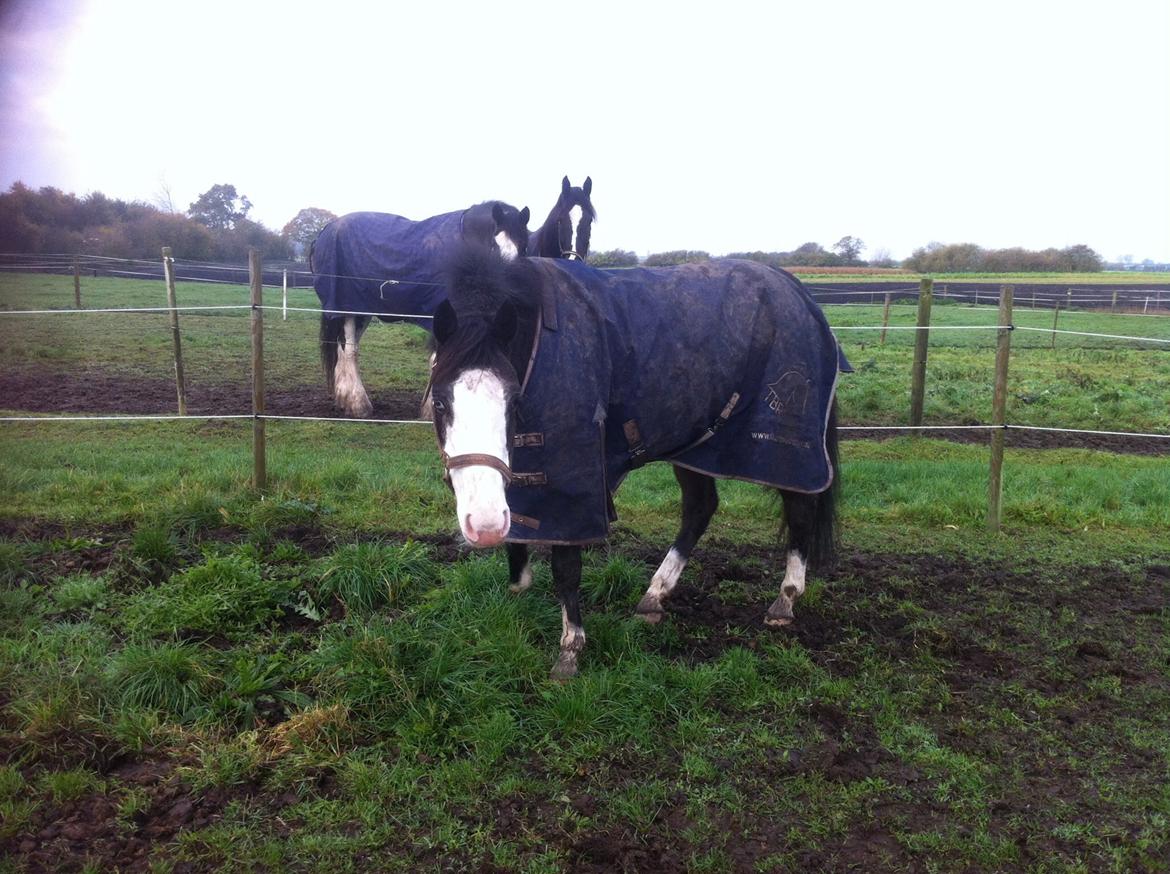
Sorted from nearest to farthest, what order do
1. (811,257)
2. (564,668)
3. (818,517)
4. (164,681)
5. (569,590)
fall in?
1. (164,681)
2. (564,668)
3. (569,590)
4. (818,517)
5. (811,257)

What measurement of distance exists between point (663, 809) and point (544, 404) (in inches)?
59.5

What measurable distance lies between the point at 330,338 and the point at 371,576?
5409mm

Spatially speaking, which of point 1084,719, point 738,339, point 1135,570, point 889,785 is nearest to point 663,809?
point 889,785

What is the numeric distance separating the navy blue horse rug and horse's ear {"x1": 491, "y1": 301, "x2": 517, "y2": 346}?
0.18 meters

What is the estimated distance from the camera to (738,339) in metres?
3.83

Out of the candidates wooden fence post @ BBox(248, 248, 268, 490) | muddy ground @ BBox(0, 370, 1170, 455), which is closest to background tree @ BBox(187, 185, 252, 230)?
muddy ground @ BBox(0, 370, 1170, 455)

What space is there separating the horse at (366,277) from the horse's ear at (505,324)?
5.15 m

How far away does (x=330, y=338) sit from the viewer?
8.74 meters

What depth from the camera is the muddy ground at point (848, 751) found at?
7.92ft

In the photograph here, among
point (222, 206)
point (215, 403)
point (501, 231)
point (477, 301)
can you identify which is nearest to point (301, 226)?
point (222, 206)

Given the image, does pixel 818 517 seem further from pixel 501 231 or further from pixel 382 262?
pixel 382 262

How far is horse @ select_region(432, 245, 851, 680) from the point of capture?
2939 mm

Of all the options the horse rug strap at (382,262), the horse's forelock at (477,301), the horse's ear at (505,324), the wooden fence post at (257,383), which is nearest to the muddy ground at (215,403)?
the horse rug strap at (382,262)

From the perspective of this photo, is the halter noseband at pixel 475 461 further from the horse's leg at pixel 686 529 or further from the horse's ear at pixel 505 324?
the horse's leg at pixel 686 529
